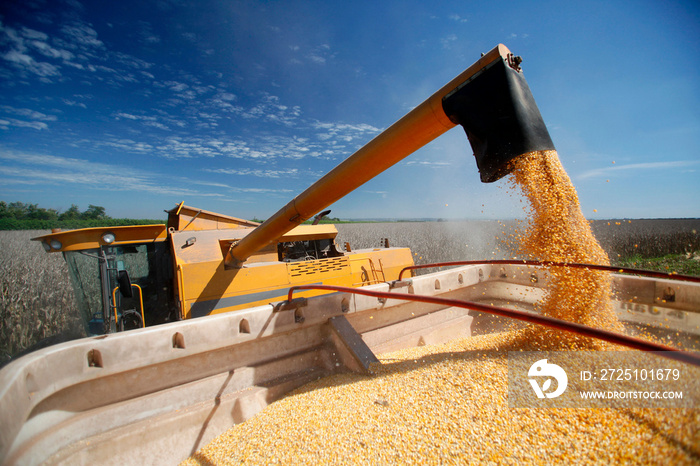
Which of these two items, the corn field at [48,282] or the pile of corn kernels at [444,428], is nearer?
the pile of corn kernels at [444,428]

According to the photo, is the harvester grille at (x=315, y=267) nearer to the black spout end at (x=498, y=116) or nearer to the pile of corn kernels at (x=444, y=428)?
the pile of corn kernels at (x=444, y=428)

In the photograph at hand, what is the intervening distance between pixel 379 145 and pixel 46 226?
3947 cm

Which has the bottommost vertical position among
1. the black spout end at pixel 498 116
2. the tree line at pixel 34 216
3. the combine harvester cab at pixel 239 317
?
the combine harvester cab at pixel 239 317

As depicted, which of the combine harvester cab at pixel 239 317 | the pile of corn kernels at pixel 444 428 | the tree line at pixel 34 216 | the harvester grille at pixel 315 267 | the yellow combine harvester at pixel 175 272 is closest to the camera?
the pile of corn kernels at pixel 444 428

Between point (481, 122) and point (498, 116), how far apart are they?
0.35 feet

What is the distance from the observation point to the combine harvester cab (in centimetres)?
183

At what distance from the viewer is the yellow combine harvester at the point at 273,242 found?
6.38ft

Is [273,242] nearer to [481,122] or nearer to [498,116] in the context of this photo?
[481,122]

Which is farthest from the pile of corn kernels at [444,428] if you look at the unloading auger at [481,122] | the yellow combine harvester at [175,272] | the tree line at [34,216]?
the tree line at [34,216]

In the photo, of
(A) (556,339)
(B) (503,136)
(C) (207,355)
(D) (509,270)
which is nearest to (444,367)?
(A) (556,339)

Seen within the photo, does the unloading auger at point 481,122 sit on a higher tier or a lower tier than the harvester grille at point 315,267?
higher

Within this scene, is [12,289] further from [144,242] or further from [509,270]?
[509,270]

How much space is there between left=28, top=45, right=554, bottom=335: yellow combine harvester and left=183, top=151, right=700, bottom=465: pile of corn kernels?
15.5 inches

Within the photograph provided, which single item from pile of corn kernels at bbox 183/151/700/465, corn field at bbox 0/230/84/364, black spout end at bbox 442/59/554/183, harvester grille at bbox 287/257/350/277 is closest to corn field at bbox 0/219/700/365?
corn field at bbox 0/230/84/364
